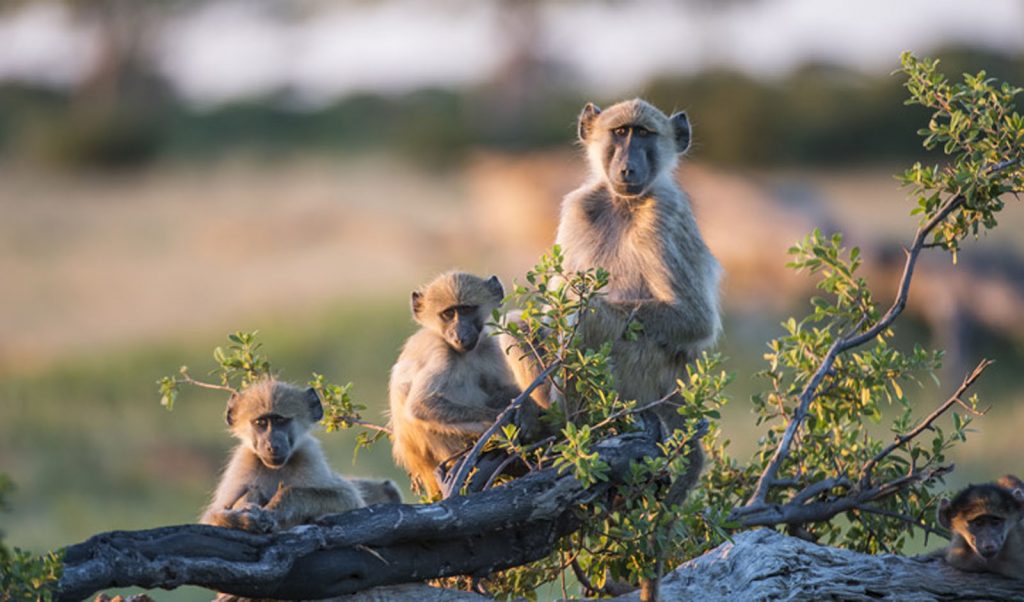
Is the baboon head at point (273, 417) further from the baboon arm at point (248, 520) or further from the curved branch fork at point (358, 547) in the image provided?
the curved branch fork at point (358, 547)

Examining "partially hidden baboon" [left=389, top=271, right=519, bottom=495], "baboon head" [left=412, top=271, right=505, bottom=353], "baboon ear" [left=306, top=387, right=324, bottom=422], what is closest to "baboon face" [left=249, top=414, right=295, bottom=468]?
"baboon ear" [left=306, top=387, right=324, bottom=422]

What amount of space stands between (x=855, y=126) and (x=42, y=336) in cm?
1560

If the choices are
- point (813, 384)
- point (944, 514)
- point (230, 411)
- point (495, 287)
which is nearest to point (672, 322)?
point (813, 384)

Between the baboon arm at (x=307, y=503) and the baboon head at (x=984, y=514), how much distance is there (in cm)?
215

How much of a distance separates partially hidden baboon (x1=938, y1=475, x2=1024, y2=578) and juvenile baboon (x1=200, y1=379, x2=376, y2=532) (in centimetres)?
214

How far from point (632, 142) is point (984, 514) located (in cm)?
196

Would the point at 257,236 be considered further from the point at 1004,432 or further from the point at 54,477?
the point at 1004,432

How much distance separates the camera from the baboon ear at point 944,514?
5.29m

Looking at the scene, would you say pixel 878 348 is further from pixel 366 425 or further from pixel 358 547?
pixel 358 547

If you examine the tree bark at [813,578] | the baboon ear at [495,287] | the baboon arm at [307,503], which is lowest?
the tree bark at [813,578]

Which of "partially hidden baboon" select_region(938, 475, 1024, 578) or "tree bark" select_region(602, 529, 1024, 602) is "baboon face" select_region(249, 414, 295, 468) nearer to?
"tree bark" select_region(602, 529, 1024, 602)

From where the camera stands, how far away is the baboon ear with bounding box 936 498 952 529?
5291mm

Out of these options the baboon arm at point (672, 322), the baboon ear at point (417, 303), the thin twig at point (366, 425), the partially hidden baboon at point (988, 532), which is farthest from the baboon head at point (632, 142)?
the partially hidden baboon at point (988, 532)

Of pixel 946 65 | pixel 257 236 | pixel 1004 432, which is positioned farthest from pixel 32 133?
pixel 1004 432
